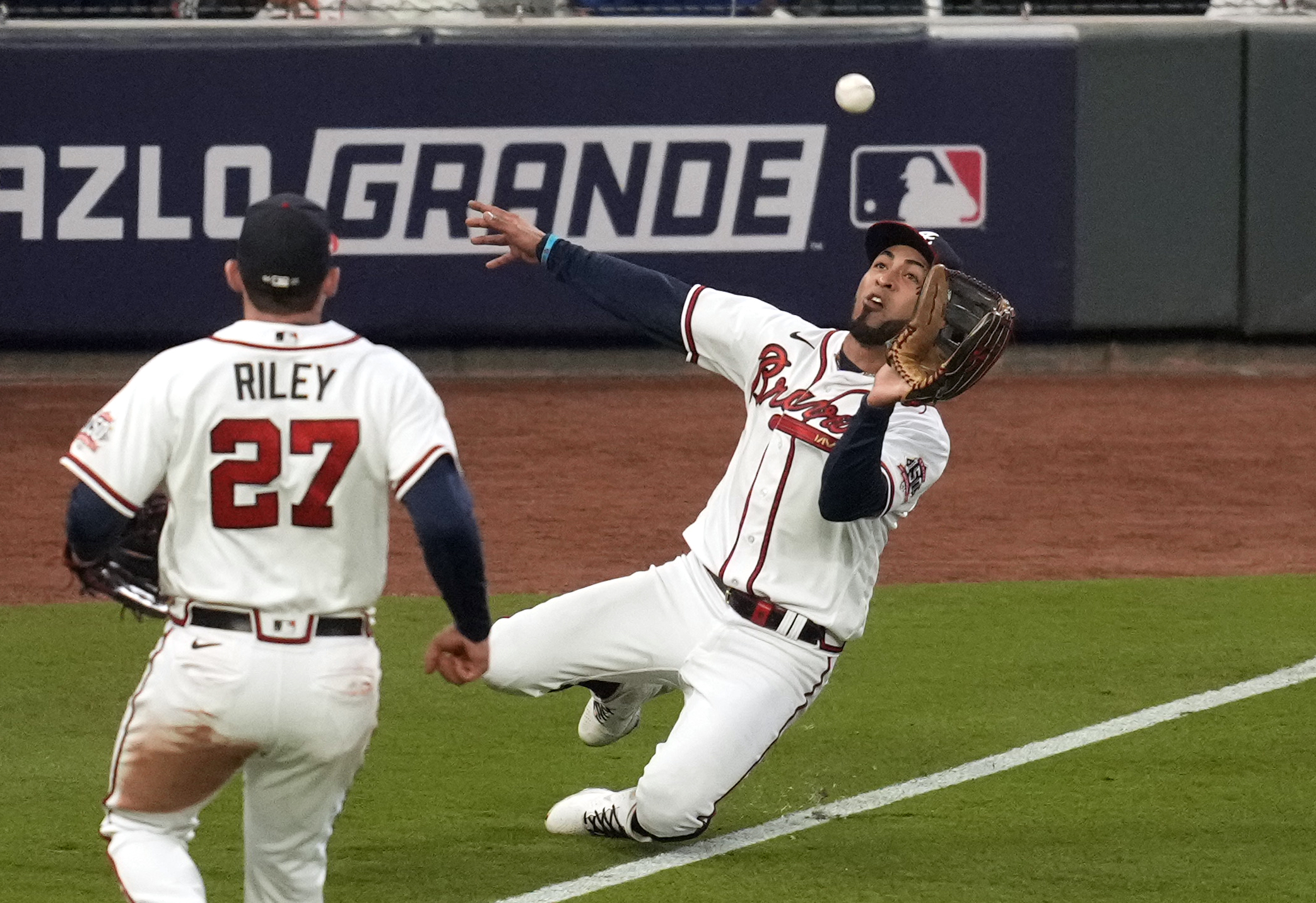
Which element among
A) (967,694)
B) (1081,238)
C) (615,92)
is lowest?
(967,694)

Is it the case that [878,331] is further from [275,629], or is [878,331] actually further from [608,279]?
[275,629]

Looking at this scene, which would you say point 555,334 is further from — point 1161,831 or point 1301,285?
point 1161,831

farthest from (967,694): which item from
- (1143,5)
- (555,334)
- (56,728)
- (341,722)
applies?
(1143,5)

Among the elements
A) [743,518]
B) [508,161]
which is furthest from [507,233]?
[508,161]

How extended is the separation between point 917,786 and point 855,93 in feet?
18.7

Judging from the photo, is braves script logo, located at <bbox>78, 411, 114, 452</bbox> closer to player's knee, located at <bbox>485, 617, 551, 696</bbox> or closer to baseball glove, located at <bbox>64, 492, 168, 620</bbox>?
baseball glove, located at <bbox>64, 492, 168, 620</bbox>

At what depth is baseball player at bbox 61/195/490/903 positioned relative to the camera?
340cm

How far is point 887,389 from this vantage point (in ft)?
13.9

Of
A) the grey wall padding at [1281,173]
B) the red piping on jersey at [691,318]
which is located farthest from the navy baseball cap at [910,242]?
the grey wall padding at [1281,173]

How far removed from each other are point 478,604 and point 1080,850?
1.99 meters

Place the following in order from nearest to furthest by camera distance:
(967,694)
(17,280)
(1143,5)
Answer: (967,694) < (17,280) < (1143,5)

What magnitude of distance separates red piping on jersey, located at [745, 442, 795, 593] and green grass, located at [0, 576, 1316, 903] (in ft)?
2.15

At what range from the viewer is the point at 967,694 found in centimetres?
619

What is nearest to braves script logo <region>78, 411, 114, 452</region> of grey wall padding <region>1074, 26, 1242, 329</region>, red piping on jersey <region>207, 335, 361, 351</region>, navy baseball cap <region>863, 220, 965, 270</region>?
red piping on jersey <region>207, 335, 361, 351</region>
